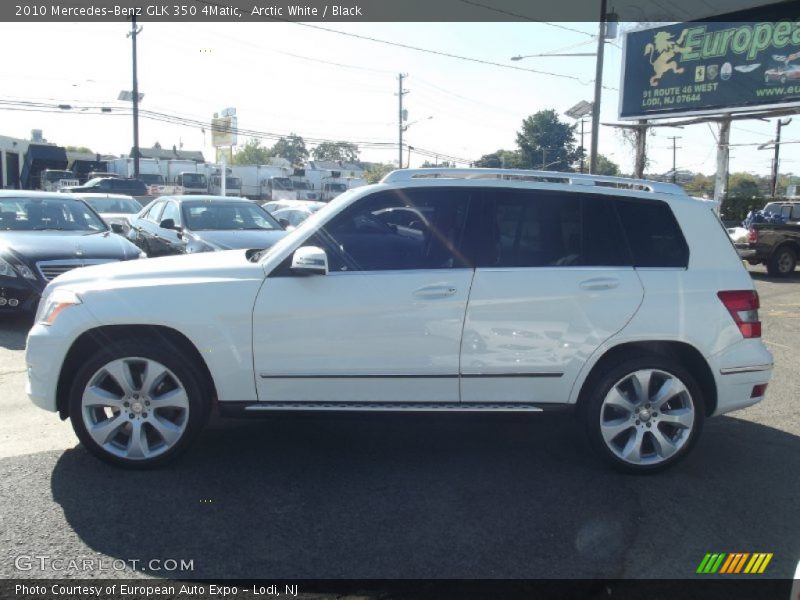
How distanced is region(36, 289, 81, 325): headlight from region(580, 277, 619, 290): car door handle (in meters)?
3.14

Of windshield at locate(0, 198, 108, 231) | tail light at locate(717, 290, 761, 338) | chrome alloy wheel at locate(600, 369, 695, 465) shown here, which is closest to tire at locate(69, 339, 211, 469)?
chrome alloy wheel at locate(600, 369, 695, 465)

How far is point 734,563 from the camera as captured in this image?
11.3ft

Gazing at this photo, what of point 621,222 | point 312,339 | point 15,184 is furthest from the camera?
point 15,184

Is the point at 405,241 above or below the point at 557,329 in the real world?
above

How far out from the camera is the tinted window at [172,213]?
10.8m

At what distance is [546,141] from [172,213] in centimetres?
3029

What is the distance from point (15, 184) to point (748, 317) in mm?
38939

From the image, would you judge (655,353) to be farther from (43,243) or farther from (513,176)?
(43,243)

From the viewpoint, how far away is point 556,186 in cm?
458

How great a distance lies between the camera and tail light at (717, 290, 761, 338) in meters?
4.46

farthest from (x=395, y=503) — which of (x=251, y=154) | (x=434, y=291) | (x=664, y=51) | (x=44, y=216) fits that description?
(x=251, y=154)

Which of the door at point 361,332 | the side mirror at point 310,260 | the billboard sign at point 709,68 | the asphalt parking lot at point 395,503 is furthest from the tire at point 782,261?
the side mirror at point 310,260

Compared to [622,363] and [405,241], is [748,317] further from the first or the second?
[405,241]

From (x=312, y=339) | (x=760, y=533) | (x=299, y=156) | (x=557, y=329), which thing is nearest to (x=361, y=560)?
(x=312, y=339)
